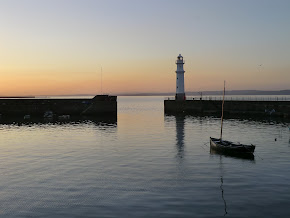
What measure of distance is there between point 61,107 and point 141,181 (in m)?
76.5

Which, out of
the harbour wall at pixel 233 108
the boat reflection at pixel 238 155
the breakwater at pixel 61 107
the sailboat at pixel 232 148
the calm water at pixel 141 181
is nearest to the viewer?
the calm water at pixel 141 181

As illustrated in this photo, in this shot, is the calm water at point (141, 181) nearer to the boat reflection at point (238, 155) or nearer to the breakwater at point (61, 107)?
the boat reflection at point (238, 155)

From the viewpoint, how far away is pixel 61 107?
9438cm

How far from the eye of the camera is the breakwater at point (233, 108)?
269ft

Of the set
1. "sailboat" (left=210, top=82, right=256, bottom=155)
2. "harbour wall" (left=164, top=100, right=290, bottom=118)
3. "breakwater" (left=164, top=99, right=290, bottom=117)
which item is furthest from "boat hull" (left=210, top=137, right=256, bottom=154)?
"breakwater" (left=164, top=99, right=290, bottom=117)

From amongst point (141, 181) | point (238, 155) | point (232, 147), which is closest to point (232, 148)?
point (232, 147)

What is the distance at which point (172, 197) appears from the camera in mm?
18984

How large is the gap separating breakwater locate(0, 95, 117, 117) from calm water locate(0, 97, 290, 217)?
163 feet

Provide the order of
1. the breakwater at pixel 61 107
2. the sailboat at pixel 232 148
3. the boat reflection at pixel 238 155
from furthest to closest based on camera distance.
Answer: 1. the breakwater at pixel 61 107
2. the sailboat at pixel 232 148
3. the boat reflection at pixel 238 155

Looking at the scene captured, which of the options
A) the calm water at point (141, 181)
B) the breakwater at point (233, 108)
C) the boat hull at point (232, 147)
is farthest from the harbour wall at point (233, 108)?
the boat hull at point (232, 147)

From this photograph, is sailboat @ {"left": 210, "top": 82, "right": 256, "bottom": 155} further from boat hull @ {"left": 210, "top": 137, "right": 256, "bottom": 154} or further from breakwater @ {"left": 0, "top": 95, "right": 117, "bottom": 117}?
breakwater @ {"left": 0, "top": 95, "right": 117, "bottom": 117}

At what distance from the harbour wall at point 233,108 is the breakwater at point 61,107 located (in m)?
22.5

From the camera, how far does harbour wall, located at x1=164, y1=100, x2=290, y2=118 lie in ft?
269

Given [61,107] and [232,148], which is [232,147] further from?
[61,107]
